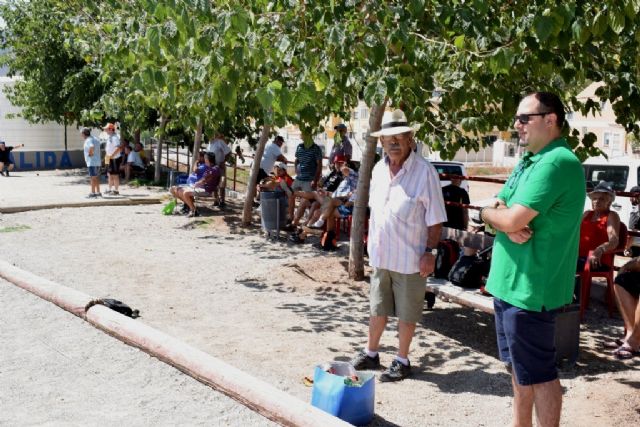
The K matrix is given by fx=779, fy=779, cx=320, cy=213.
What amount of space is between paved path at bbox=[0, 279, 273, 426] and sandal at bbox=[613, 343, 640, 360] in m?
2.93

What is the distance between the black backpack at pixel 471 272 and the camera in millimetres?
6539

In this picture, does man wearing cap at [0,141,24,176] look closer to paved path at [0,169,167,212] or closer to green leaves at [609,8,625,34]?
paved path at [0,169,167,212]

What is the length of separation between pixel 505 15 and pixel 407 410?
13.0 feet

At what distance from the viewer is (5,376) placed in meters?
5.29

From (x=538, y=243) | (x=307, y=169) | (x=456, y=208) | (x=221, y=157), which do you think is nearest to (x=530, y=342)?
(x=538, y=243)

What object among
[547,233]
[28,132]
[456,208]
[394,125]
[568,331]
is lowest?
[568,331]

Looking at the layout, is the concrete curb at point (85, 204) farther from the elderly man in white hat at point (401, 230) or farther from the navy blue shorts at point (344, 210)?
the elderly man in white hat at point (401, 230)

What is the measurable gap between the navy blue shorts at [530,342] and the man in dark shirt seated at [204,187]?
10707 mm

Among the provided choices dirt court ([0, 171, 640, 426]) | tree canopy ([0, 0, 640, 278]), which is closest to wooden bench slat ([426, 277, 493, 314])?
dirt court ([0, 171, 640, 426])

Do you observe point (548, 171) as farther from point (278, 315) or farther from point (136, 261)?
point (136, 261)

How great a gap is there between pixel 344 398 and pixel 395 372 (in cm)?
103

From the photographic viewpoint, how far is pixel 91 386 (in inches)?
201

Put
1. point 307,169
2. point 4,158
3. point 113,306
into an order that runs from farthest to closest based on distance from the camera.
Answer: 1. point 4,158
2. point 307,169
3. point 113,306

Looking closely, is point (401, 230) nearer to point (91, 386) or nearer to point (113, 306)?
point (91, 386)
